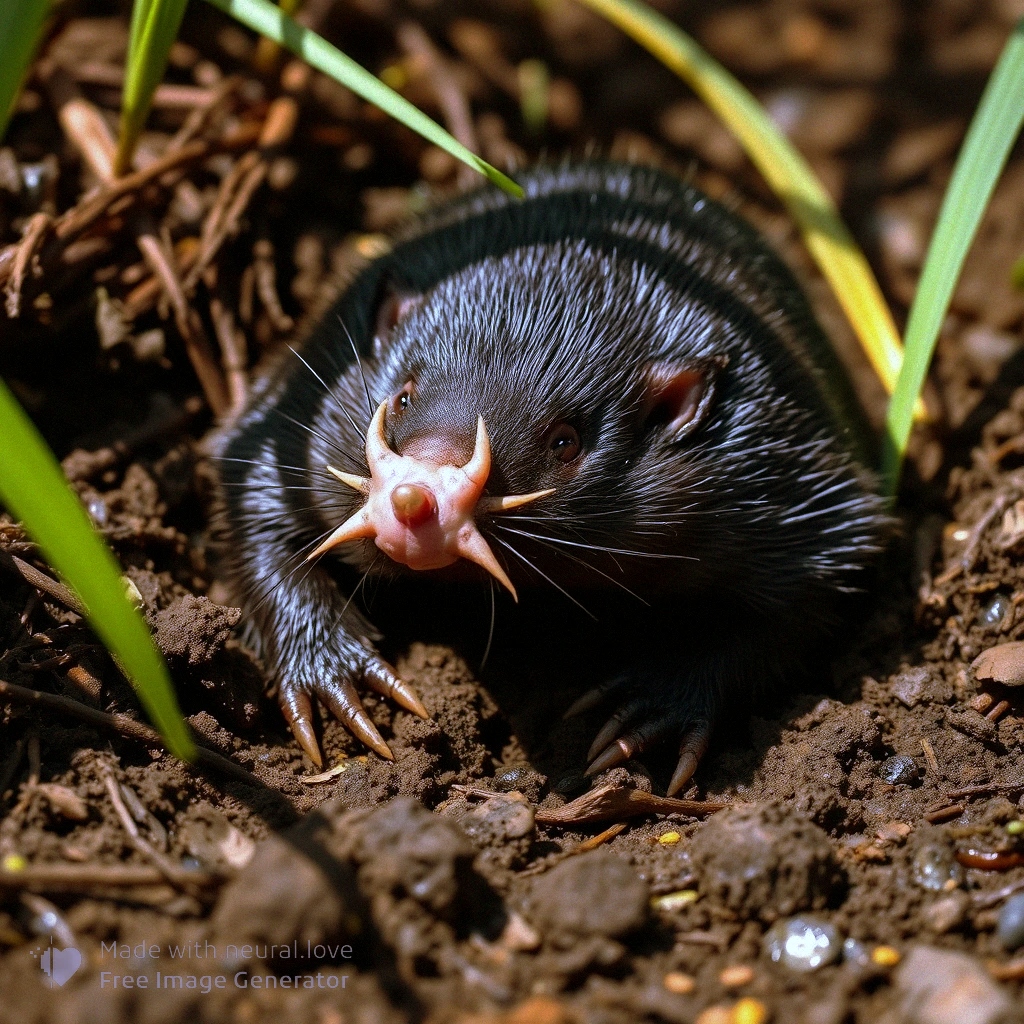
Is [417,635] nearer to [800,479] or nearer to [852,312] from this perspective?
[800,479]

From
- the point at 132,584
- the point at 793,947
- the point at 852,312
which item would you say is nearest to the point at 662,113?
the point at 852,312

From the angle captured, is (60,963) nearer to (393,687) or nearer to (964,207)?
(393,687)

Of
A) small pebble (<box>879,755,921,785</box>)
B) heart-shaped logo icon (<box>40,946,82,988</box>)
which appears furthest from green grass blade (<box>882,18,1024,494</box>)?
heart-shaped logo icon (<box>40,946,82,988</box>)

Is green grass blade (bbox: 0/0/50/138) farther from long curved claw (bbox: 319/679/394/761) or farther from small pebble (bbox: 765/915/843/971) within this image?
small pebble (bbox: 765/915/843/971)

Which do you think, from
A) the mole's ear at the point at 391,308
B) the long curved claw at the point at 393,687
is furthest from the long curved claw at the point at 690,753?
the mole's ear at the point at 391,308

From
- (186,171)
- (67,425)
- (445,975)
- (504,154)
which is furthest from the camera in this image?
(504,154)

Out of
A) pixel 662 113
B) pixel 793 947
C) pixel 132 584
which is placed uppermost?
pixel 662 113

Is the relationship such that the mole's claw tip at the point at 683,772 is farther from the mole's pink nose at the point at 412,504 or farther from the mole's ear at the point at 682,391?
the mole's pink nose at the point at 412,504

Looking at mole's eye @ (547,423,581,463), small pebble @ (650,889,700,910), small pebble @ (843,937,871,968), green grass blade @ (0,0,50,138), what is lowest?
small pebble @ (843,937,871,968)
